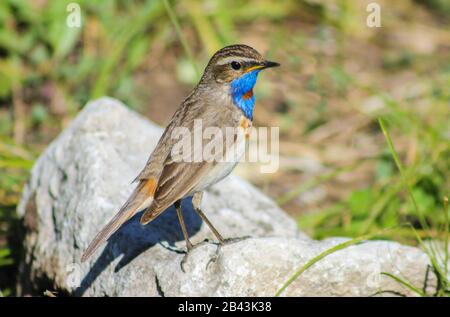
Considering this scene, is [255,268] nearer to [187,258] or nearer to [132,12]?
[187,258]

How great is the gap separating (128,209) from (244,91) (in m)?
1.36

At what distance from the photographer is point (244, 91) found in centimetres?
572

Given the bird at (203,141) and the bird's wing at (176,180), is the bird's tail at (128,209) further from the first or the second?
the bird's wing at (176,180)

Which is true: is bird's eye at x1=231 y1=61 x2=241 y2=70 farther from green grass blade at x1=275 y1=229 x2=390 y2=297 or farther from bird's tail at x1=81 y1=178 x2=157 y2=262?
green grass blade at x1=275 y1=229 x2=390 y2=297

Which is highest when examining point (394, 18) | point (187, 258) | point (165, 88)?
point (394, 18)

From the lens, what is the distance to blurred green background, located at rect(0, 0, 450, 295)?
814 cm

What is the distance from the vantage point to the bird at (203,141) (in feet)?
17.1

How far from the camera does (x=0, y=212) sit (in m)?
7.24

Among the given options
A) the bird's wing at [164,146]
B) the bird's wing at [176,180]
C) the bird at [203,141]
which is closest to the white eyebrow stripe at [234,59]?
the bird at [203,141]

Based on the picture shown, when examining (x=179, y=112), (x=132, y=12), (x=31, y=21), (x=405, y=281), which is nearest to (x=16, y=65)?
(x=31, y=21)

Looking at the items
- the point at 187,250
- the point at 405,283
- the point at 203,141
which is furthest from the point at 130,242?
the point at 405,283

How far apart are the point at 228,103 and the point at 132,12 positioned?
15.8 feet

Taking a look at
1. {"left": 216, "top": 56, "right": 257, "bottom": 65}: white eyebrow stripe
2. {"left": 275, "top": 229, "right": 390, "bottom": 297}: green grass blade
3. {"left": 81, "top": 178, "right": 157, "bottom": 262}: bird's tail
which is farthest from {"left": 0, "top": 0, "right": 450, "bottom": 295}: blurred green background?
{"left": 81, "top": 178, "right": 157, "bottom": 262}: bird's tail

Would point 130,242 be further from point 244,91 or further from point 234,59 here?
point 234,59
